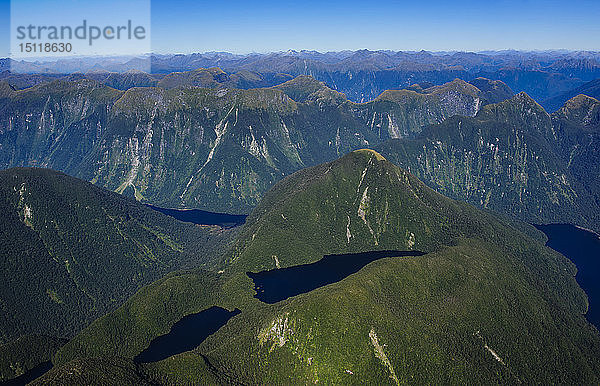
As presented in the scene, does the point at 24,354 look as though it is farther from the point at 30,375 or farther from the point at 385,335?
the point at 385,335

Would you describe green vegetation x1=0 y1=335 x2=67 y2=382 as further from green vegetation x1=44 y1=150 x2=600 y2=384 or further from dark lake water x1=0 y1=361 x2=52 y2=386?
green vegetation x1=44 y1=150 x2=600 y2=384

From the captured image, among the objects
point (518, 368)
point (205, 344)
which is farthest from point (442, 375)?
point (205, 344)

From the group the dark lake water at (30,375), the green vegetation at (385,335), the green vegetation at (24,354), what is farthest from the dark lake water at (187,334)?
the green vegetation at (24,354)

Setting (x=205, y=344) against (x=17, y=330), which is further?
(x=17, y=330)

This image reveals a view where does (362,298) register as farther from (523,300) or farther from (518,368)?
(523,300)

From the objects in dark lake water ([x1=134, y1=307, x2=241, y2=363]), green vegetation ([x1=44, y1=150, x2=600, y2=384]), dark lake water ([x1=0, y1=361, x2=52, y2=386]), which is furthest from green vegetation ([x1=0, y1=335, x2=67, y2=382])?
dark lake water ([x1=134, y1=307, x2=241, y2=363])

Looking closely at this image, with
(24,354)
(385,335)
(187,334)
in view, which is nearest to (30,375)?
(24,354)
